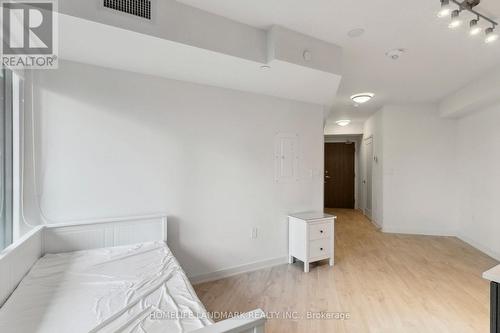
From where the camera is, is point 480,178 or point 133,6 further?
point 480,178

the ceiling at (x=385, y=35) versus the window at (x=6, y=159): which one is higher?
the ceiling at (x=385, y=35)

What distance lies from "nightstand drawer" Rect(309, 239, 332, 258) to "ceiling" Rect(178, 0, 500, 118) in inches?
85.5

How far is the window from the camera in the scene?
1.85 metres

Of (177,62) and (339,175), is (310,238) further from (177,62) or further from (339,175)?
(339,175)

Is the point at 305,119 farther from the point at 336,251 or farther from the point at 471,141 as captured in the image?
the point at 471,141

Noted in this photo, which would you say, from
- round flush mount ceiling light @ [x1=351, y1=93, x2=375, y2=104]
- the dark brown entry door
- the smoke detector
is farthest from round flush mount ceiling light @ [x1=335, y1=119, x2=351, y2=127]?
the smoke detector

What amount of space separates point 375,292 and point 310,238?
85 cm

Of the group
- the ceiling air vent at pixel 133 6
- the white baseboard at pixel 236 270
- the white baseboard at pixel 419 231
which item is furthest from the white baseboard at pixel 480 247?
the ceiling air vent at pixel 133 6

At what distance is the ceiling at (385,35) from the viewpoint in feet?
6.08

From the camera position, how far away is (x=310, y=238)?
10.1 feet

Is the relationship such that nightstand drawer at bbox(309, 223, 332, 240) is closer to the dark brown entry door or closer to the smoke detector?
the smoke detector

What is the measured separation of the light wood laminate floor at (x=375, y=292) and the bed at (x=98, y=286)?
88 centimetres

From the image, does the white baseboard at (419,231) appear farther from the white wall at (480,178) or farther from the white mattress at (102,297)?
the white mattress at (102,297)

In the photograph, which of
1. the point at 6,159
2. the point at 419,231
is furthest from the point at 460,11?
the point at 419,231
